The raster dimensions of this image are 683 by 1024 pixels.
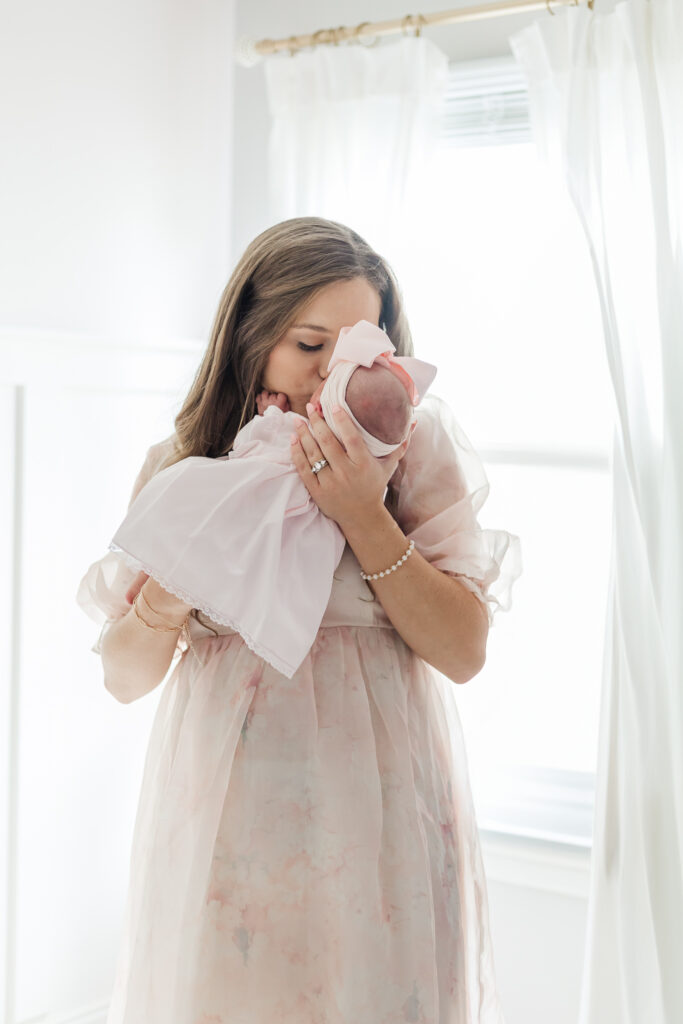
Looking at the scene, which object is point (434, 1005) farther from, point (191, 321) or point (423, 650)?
point (191, 321)

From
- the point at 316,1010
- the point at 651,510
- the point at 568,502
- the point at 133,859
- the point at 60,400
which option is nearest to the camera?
the point at 316,1010

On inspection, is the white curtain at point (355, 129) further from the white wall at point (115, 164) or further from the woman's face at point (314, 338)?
the woman's face at point (314, 338)

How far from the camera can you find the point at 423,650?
3.70 ft

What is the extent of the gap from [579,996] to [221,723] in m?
1.27

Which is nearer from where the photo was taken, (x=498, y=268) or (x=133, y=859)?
(x=133, y=859)

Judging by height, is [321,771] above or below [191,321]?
below

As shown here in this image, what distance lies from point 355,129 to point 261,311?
924 millimetres

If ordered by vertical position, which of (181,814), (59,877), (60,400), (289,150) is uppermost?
(289,150)

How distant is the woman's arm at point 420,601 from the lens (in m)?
1.09

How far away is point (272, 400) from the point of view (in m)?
1.22

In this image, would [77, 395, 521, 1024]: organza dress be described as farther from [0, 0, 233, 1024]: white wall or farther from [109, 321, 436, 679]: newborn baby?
[0, 0, 233, 1024]: white wall

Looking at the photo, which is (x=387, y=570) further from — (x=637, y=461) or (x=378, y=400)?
(x=637, y=461)

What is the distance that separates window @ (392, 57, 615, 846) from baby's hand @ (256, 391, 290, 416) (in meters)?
0.83

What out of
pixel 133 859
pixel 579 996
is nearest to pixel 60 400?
pixel 133 859
